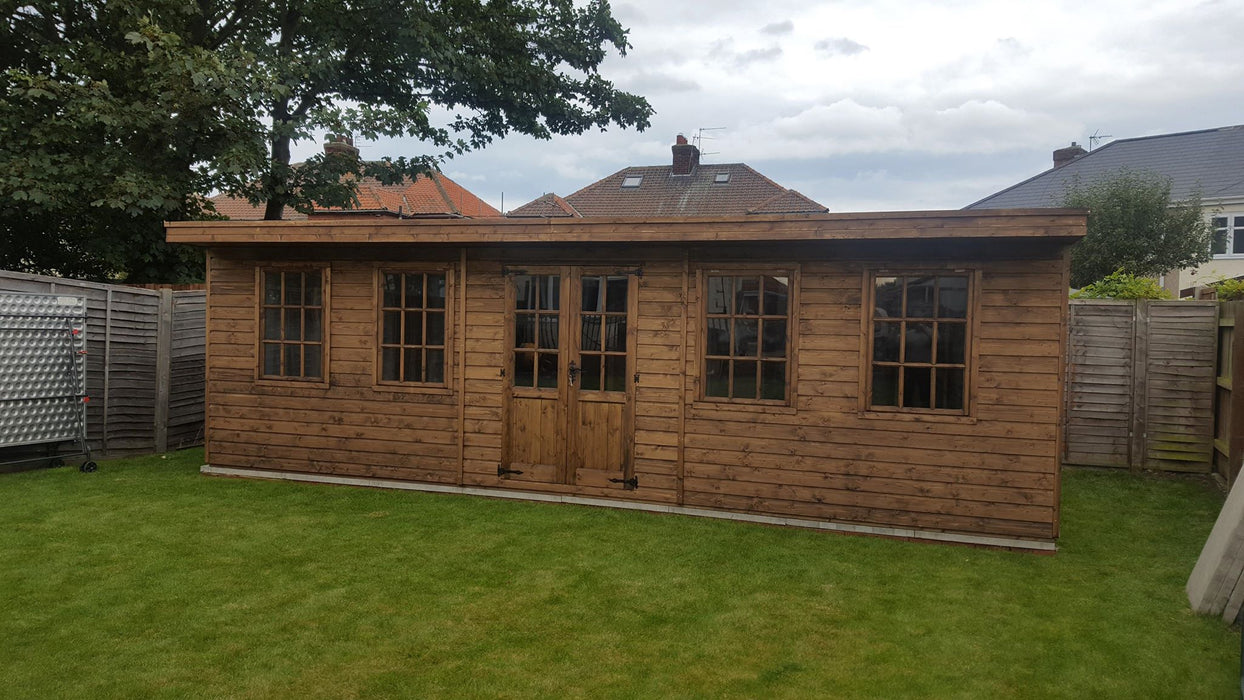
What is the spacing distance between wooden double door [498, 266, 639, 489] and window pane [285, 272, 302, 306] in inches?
79.3

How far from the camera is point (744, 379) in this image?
5.84 meters

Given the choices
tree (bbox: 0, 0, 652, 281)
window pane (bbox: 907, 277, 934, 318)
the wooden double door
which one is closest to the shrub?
window pane (bbox: 907, 277, 934, 318)

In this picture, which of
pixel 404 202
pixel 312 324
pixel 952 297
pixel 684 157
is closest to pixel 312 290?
pixel 312 324

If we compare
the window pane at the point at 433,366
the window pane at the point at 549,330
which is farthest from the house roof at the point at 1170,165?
the window pane at the point at 433,366

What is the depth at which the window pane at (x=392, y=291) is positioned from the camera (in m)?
6.67

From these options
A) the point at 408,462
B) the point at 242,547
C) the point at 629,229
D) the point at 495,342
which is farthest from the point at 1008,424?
the point at 242,547

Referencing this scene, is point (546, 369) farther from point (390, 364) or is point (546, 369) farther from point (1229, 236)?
point (1229, 236)

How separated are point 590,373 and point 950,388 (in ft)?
8.80

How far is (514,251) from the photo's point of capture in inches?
250

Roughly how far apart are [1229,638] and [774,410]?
286 cm

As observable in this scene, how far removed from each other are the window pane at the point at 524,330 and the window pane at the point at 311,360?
1.89 meters

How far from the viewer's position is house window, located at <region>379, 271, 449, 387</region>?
6.58m

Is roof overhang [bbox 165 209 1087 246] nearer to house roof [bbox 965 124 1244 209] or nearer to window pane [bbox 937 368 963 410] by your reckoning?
window pane [bbox 937 368 963 410]

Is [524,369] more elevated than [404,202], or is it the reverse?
[404,202]
